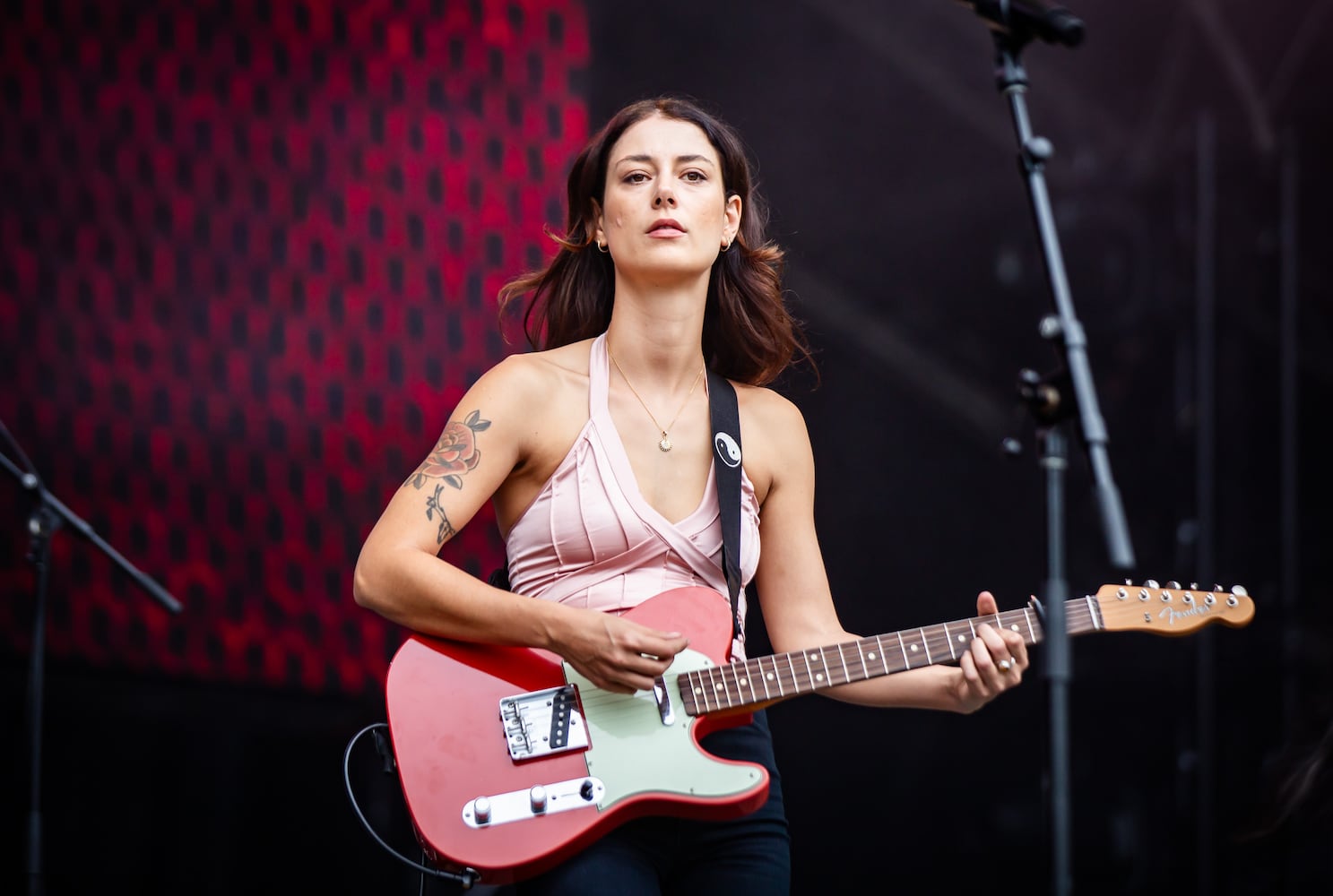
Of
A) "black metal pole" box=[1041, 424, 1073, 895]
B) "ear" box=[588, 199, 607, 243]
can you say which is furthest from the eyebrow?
"black metal pole" box=[1041, 424, 1073, 895]

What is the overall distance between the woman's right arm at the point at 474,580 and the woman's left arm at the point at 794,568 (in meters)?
0.50

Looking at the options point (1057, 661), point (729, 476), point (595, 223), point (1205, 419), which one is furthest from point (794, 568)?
point (1205, 419)

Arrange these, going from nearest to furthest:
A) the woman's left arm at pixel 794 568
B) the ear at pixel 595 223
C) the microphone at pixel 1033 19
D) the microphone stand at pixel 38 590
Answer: the microphone at pixel 1033 19 < the woman's left arm at pixel 794 568 < the ear at pixel 595 223 < the microphone stand at pixel 38 590

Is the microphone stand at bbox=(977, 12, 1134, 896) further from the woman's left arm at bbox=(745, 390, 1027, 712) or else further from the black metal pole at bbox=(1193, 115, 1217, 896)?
the black metal pole at bbox=(1193, 115, 1217, 896)

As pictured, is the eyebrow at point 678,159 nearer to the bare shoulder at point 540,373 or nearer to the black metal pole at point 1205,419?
the bare shoulder at point 540,373

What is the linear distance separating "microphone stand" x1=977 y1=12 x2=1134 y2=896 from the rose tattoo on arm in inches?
42.9

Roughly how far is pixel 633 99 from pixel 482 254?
0.67 metres

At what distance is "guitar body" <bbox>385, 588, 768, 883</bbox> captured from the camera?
2195 mm

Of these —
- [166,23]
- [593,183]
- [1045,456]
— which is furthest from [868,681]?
[166,23]

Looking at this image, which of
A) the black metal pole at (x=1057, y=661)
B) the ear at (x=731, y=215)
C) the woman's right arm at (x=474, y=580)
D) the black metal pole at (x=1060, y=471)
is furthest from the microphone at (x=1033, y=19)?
the woman's right arm at (x=474, y=580)

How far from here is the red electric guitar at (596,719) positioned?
2207 millimetres

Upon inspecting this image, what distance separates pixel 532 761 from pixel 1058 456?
106 centimetres

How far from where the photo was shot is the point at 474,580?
7.73 feet

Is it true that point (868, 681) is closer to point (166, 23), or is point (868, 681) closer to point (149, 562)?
point (149, 562)
